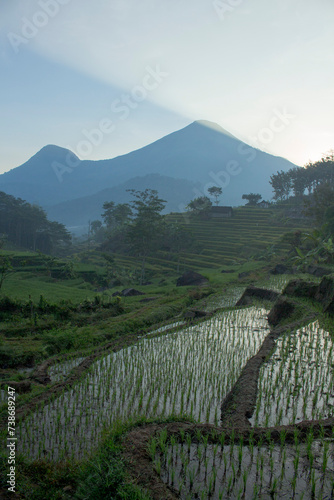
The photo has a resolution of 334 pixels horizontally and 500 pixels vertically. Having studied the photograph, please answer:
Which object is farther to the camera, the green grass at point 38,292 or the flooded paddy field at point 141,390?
the green grass at point 38,292

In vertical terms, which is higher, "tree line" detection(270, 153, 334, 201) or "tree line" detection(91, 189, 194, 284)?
"tree line" detection(270, 153, 334, 201)

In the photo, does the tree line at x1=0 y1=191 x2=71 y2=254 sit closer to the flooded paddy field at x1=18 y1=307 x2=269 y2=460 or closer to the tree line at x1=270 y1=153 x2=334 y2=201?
the tree line at x1=270 y1=153 x2=334 y2=201

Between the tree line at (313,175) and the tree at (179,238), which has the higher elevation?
the tree line at (313,175)

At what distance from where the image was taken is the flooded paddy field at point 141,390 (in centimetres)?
435

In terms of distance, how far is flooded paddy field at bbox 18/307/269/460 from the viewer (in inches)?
171

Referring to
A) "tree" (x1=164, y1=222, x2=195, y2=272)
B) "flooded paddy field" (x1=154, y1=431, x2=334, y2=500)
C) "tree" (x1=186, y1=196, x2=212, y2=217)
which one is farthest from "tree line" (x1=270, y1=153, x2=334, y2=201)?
"flooded paddy field" (x1=154, y1=431, x2=334, y2=500)

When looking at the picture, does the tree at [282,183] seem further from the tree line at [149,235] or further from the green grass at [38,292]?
the green grass at [38,292]

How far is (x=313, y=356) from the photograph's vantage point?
6.95m

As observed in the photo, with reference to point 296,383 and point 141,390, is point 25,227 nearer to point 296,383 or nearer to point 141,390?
point 141,390

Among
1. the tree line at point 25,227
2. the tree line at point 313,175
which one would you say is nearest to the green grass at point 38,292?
the tree line at point 25,227

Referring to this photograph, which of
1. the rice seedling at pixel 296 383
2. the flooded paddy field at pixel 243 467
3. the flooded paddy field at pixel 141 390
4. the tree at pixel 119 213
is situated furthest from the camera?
the tree at pixel 119 213

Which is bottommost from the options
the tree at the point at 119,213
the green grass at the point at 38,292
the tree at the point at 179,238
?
the green grass at the point at 38,292

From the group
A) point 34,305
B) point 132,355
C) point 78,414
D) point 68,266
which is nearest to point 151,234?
point 68,266

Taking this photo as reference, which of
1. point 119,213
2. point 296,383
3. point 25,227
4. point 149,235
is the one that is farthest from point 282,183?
point 296,383
